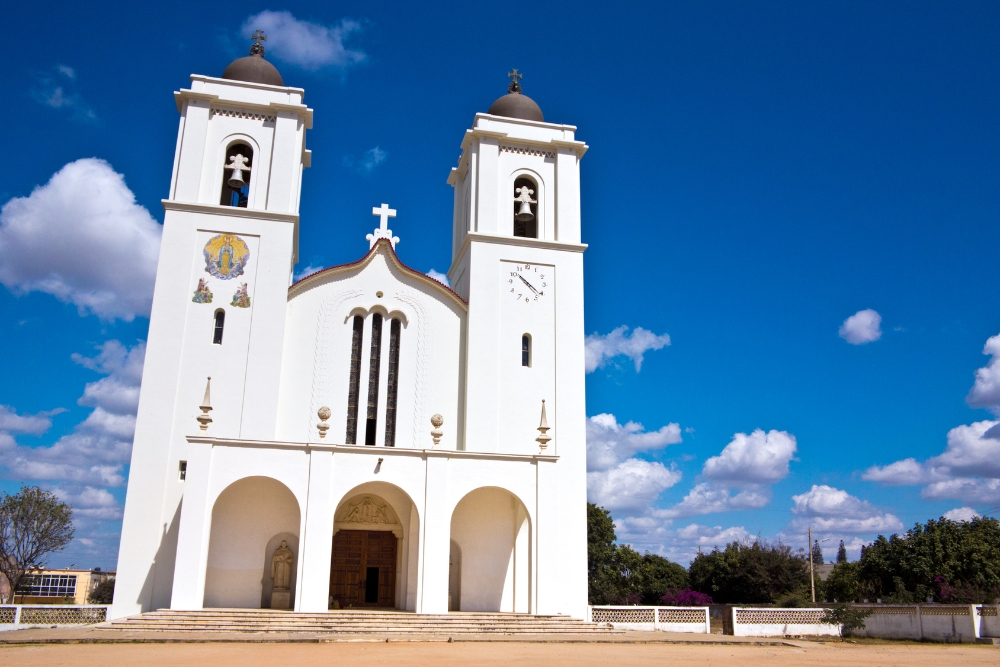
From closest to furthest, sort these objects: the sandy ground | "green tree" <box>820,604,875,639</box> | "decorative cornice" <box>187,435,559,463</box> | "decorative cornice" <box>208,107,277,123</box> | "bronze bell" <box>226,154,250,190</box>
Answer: the sandy ground < "decorative cornice" <box>187,435,559,463</box> < "green tree" <box>820,604,875,639</box> < "bronze bell" <box>226,154,250,190</box> < "decorative cornice" <box>208,107,277,123</box>

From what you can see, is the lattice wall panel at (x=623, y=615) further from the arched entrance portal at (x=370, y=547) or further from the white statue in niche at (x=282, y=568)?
the white statue in niche at (x=282, y=568)

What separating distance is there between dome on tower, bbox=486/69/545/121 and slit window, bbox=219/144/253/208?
8.11 meters

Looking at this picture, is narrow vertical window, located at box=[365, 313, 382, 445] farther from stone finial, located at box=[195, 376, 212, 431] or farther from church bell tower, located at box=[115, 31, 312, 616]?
stone finial, located at box=[195, 376, 212, 431]

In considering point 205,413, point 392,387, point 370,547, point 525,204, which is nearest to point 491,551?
point 370,547

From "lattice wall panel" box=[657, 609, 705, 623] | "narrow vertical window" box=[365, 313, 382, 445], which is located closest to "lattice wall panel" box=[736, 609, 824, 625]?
"lattice wall panel" box=[657, 609, 705, 623]

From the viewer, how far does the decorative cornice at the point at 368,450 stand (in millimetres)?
20625

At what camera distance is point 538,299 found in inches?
1024

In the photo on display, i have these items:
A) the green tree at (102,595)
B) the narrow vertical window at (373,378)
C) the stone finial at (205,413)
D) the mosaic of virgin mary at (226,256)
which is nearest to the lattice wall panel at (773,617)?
the narrow vertical window at (373,378)

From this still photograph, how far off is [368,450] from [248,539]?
12.6 ft

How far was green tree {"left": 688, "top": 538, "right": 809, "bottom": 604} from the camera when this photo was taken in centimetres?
4603

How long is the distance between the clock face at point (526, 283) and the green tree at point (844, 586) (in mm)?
26596

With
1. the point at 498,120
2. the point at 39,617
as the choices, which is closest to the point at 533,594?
the point at 39,617

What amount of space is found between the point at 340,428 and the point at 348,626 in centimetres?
607

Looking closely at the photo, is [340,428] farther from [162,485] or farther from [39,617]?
[39,617]
